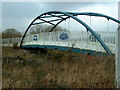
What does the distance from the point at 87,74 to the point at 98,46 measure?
14.4m

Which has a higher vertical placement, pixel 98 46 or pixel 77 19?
pixel 77 19

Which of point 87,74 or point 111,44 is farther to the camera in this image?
point 111,44

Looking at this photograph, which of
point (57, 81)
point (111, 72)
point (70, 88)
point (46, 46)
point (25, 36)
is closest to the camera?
point (70, 88)

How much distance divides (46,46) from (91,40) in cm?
792

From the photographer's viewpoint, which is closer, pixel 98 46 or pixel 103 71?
pixel 103 71

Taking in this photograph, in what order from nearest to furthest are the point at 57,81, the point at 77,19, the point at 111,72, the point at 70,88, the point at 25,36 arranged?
the point at 70,88, the point at 57,81, the point at 111,72, the point at 77,19, the point at 25,36

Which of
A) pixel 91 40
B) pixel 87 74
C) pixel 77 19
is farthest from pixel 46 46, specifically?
pixel 87 74

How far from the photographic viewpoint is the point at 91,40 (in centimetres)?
1931

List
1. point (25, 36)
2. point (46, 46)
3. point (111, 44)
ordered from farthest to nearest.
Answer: point (25, 36), point (46, 46), point (111, 44)

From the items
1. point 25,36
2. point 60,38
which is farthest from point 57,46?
point 25,36

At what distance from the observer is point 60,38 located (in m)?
23.1

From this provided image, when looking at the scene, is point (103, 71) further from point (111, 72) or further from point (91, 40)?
point (91, 40)

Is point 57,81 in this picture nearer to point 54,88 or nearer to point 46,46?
point 54,88

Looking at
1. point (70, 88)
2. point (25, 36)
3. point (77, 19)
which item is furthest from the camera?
point (25, 36)
